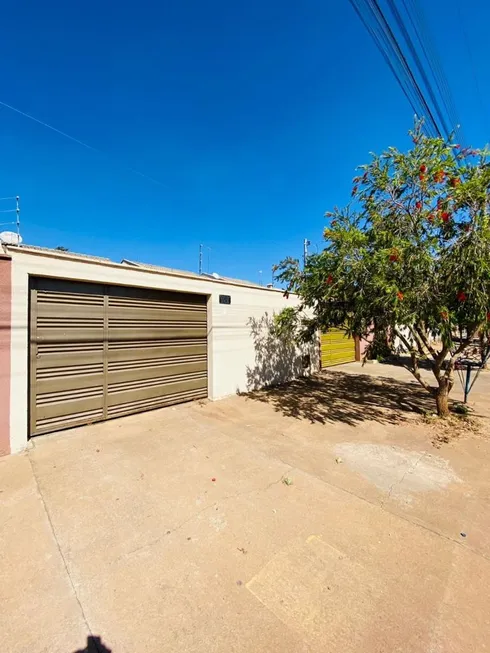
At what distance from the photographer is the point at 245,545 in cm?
223

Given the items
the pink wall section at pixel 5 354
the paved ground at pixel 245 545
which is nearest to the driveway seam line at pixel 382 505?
the paved ground at pixel 245 545

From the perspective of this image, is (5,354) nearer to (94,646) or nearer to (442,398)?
(94,646)

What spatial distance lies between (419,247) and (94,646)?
16.3 ft

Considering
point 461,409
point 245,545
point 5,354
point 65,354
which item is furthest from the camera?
point 461,409

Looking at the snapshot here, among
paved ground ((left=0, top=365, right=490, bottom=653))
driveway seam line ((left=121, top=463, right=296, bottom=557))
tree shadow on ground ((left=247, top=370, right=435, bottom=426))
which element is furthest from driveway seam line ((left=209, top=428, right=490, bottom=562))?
tree shadow on ground ((left=247, top=370, right=435, bottom=426))

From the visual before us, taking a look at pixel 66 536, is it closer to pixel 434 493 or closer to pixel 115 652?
pixel 115 652

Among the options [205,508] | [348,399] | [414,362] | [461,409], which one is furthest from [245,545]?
[461,409]

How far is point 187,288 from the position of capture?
5848 millimetres

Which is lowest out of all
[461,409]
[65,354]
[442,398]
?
[461,409]

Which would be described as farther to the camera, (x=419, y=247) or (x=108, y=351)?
(x=108, y=351)

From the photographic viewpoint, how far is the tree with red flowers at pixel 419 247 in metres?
3.78

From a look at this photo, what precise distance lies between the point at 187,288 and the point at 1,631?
16.1 feet

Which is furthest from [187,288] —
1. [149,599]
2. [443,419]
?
[443,419]

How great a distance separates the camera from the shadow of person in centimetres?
148
